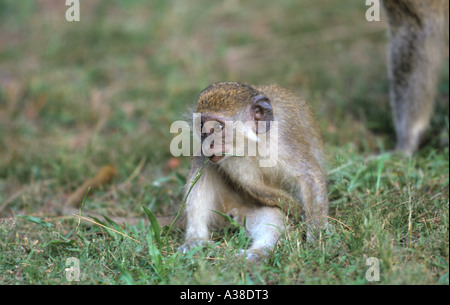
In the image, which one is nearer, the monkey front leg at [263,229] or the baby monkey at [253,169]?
the monkey front leg at [263,229]

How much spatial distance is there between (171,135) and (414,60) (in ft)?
8.11

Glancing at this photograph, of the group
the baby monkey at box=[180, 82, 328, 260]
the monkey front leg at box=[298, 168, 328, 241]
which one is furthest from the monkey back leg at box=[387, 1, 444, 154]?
the monkey front leg at box=[298, 168, 328, 241]

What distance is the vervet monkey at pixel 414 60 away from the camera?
4.88 meters

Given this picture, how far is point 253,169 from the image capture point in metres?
3.71

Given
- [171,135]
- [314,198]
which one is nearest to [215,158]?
[314,198]

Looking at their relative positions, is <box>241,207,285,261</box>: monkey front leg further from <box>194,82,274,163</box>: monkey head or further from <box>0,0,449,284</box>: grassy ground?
<box>194,82,274,163</box>: monkey head

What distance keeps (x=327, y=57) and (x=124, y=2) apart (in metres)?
4.14

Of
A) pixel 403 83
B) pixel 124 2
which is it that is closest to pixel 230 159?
pixel 403 83

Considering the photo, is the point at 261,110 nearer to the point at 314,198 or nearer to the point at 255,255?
the point at 314,198

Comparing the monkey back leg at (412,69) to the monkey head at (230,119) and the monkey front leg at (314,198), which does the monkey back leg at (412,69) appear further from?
the monkey head at (230,119)

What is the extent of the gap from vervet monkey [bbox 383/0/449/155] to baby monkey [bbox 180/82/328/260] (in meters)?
1.61

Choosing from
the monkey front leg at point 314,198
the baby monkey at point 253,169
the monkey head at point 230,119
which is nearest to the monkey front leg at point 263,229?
the baby monkey at point 253,169

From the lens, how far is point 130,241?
344 cm

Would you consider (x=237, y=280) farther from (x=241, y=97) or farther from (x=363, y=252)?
(x=241, y=97)
